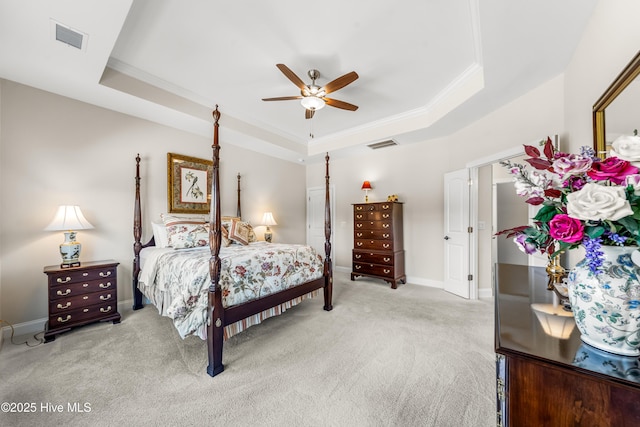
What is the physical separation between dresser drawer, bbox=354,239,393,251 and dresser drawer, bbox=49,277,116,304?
3.68 metres

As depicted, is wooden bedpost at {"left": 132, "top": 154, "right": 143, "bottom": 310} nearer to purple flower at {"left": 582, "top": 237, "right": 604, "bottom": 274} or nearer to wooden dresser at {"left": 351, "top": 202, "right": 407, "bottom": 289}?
wooden dresser at {"left": 351, "top": 202, "right": 407, "bottom": 289}

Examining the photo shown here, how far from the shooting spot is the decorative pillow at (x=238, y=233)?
364 cm

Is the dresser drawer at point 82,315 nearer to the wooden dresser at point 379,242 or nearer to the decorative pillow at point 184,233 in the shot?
the decorative pillow at point 184,233

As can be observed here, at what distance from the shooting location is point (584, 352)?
2.22 feet

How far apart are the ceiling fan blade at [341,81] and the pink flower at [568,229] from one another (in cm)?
214

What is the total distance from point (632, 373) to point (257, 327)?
8.88 ft

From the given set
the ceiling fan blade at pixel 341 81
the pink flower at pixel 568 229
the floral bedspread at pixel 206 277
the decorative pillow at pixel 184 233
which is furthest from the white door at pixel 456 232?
the decorative pillow at pixel 184 233

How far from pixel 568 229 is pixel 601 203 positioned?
99 millimetres

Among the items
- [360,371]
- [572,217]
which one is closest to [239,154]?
[360,371]

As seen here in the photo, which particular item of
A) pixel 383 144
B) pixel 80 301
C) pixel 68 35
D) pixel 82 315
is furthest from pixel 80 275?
pixel 383 144

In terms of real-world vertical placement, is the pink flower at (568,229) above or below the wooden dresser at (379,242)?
above

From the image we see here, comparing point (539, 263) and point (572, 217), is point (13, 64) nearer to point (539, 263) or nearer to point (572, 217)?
point (572, 217)

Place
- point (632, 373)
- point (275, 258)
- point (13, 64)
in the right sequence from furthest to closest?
point (275, 258) < point (13, 64) < point (632, 373)

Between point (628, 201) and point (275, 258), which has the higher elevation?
point (628, 201)
